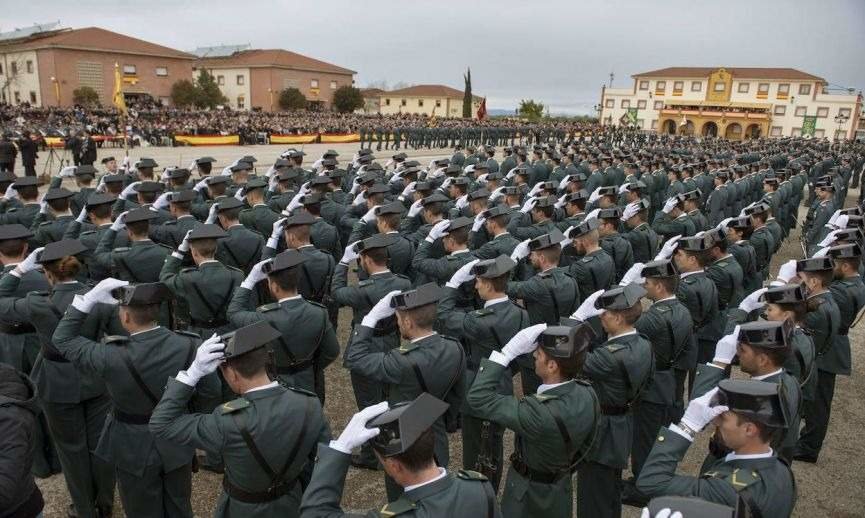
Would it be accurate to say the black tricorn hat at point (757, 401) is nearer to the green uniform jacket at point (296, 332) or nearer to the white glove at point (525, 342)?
the white glove at point (525, 342)

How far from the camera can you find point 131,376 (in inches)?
131

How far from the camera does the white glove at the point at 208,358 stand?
2713mm

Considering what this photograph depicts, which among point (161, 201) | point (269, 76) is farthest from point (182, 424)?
point (269, 76)

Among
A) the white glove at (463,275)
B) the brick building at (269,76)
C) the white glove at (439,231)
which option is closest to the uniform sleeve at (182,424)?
the white glove at (463,275)

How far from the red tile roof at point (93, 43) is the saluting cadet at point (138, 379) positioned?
5968 centimetres

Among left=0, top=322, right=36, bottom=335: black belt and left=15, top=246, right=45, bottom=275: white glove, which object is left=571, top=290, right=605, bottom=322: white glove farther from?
left=0, top=322, right=36, bottom=335: black belt

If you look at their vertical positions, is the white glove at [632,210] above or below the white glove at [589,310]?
above

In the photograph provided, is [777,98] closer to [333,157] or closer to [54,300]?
[333,157]

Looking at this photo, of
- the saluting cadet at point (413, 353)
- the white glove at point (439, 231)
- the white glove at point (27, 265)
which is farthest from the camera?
the white glove at point (439, 231)

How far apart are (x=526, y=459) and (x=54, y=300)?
11.3 ft

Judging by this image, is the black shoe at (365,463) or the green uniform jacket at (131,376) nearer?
the green uniform jacket at (131,376)

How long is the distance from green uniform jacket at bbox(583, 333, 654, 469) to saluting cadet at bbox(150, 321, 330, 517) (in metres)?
1.87

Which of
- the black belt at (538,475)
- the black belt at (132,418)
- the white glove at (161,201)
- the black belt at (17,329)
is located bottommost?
the black belt at (538,475)

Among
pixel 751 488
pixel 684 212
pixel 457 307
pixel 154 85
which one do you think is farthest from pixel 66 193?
pixel 154 85
